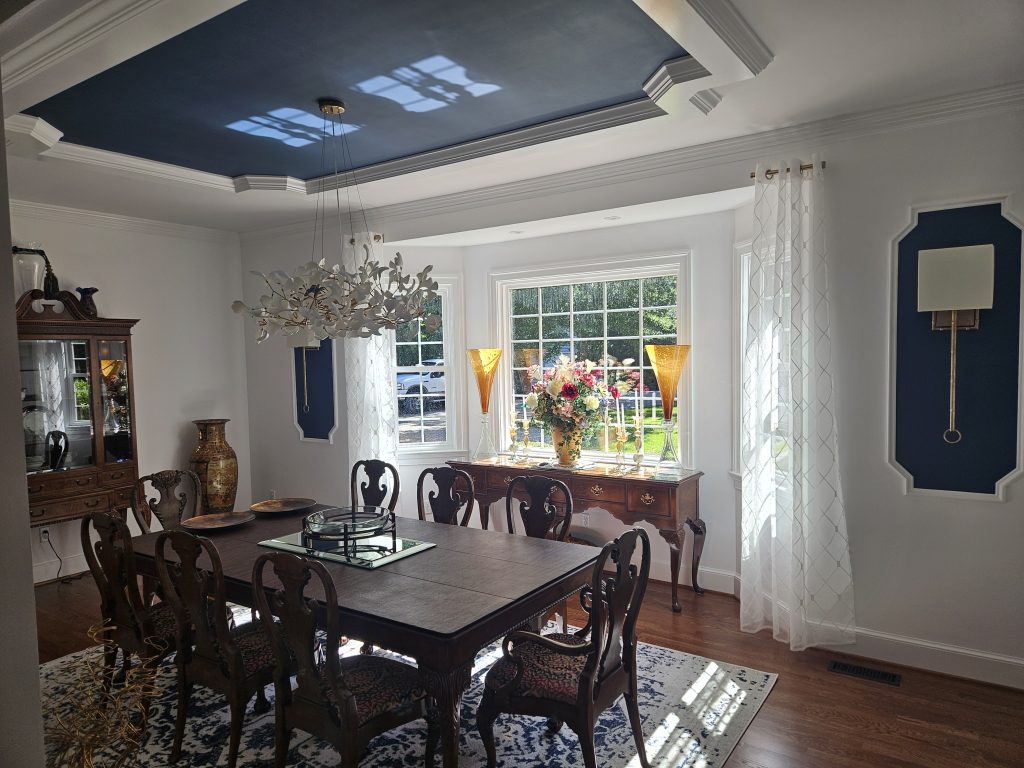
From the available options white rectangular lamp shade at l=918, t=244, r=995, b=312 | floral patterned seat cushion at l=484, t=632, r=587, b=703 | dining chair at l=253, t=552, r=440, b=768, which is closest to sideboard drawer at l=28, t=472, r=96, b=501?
dining chair at l=253, t=552, r=440, b=768

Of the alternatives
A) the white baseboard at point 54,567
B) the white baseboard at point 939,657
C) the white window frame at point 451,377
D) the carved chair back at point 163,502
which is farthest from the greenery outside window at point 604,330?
the white baseboard at point 54,567

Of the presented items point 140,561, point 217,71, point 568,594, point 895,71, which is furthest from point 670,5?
point 140,561

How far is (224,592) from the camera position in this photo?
8.14 ft

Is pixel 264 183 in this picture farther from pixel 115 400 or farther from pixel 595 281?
pixel 595 281

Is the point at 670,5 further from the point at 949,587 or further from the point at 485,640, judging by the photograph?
the point at 949,587

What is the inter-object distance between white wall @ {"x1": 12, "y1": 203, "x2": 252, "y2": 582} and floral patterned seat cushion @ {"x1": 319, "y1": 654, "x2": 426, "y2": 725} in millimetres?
3597

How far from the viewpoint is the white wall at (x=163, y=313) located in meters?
Answer: 4.95

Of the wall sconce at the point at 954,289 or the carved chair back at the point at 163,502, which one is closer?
the wall sconce at the point at 954,289

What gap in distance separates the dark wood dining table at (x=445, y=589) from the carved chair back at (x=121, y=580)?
0.18 meters

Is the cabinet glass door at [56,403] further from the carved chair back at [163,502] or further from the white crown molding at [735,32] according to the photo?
the white crown molding at [735,32]

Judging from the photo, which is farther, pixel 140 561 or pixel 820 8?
pixel 140 561

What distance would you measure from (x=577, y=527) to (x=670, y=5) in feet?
10.7

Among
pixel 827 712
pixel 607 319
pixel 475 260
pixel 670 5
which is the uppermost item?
pixel 670 5

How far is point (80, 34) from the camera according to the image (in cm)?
235
